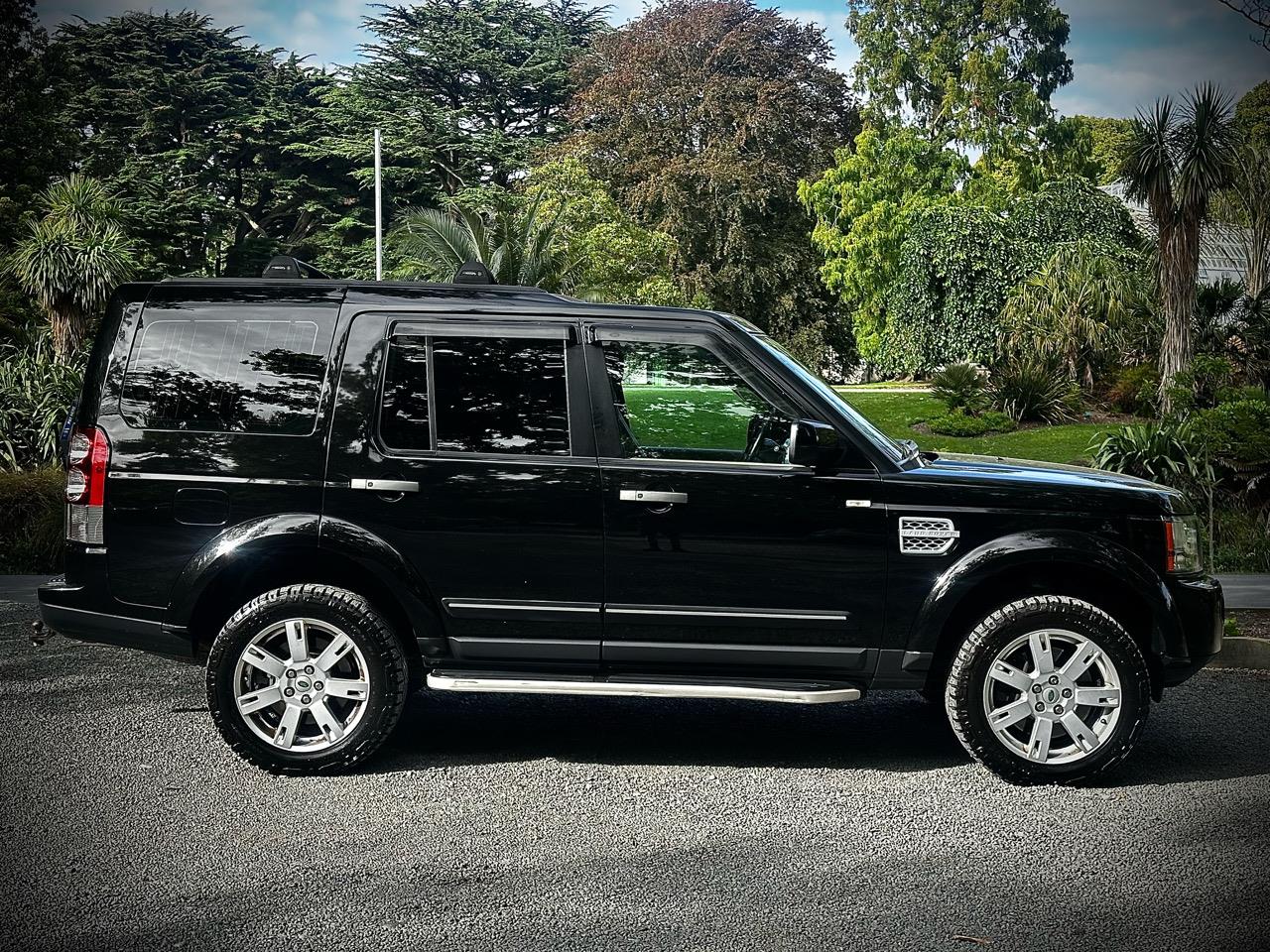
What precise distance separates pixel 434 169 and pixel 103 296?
31529 mm

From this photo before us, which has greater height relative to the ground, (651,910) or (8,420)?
(8,420)

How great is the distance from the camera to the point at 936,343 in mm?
35188

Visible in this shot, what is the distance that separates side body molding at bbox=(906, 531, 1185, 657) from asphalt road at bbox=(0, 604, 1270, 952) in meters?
0.71

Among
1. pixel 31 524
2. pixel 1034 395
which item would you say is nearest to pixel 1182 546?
pixel 31 524

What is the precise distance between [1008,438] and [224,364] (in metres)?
17.9

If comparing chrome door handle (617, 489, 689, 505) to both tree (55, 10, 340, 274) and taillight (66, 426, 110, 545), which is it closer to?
taillight (66, 426, 110, 545)

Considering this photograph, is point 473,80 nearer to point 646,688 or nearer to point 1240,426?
point 1240,426

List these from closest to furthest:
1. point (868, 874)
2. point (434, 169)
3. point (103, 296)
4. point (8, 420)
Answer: point (868, 874) → point (8, 420) → point (103, 296) → point (434, 169)

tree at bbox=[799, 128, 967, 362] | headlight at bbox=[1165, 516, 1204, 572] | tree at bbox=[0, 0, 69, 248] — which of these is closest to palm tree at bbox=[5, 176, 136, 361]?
headlight at bbox=[1165, 516, 1204, 572]

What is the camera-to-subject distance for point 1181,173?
66.9ft

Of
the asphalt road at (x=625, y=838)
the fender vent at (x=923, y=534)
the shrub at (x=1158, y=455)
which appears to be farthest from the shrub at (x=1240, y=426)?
the fender vent at (x=923, y=534)

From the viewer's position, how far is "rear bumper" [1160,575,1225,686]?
562 centimetres

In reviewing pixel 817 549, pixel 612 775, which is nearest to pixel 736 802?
pixel 612 775

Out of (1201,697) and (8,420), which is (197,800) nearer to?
(1201,697)
